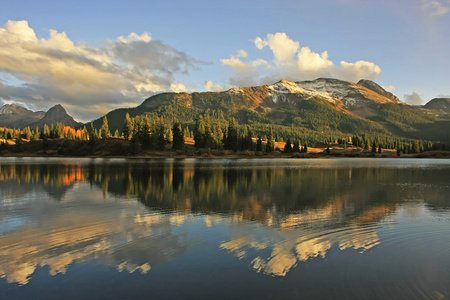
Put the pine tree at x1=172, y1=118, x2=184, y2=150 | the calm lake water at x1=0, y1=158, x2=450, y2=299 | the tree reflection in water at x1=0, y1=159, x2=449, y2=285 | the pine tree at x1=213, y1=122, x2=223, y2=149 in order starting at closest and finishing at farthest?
the calm lake water at x1=0, y1=158, x2=450, y2=299
the tree reflection in water at x1=0, y1=159, x2=449, y2=285
the pine tree at x1=172, y1=118, x2=184, y2=150
the pine tree at x1=213, y1=122, x2=223, y2=149

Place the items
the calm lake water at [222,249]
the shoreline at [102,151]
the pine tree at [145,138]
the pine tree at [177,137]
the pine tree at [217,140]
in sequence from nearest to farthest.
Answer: the calm lake water at [222,249] < the shoreline at [102,151] < the pine tree at [145,138] < the pine tree at [177,137] < the pine tree at [217,140]

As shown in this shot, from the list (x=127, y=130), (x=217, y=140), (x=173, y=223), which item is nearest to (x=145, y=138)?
(x=127, y=130)

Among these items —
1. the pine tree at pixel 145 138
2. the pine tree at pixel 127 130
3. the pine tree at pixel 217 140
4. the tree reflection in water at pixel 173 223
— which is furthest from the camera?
the pine tree at pixel 217 140

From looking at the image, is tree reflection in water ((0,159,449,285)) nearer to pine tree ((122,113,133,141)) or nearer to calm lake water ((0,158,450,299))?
calm lake water ((0,158,450,299))

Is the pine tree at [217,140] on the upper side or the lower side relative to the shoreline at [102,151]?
upper

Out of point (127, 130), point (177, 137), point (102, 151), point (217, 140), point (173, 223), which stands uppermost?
point (127, 130)

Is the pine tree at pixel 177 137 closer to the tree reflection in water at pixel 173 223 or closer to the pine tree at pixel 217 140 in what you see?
the pine tree at pixel 217 140

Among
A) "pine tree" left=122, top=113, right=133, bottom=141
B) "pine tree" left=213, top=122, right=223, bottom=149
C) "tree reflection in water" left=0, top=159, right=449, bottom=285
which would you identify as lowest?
"tree reflection in water" left=0, top=159, right=449, bottom=285

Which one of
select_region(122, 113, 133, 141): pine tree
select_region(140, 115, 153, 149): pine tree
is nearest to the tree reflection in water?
select_region(140, 115, 153, 149): pine tree

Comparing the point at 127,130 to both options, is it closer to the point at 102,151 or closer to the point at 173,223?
the point at 102,151

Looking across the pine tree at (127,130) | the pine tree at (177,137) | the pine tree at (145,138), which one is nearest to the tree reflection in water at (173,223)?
the pine tree at (177,137)

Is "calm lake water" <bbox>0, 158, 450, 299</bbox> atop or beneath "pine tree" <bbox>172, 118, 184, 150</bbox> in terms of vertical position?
beneath

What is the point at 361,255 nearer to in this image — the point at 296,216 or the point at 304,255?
the point at 304,255

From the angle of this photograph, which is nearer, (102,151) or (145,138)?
(145,138)
